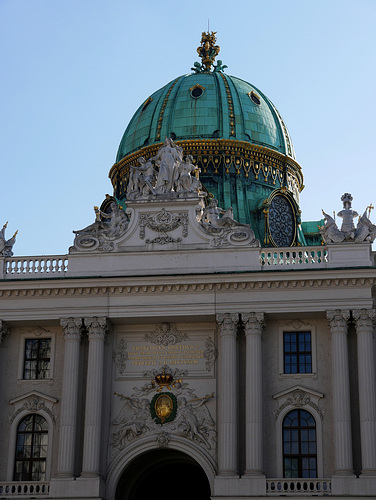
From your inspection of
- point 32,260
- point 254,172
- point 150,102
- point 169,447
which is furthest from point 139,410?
point 150,102

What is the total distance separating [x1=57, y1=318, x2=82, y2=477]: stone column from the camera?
35.3 m

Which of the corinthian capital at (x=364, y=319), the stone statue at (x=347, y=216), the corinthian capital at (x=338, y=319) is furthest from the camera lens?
the stone statue at (x=347, y=216)

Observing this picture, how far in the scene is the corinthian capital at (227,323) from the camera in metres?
36.2

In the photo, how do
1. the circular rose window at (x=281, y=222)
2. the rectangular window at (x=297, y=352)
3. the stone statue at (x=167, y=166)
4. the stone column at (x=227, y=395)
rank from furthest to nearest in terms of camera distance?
the circular rose window at (x=281, y=222)
the stone statue at (x=167, y=166)
the rectangular window at (x=297, y=352)
the stone column at (x=227, y=395)

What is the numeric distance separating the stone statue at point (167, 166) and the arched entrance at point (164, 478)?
9.48 metres

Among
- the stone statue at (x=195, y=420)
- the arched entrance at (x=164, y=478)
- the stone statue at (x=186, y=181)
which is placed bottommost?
the arched entrance at (x=164, y=478)

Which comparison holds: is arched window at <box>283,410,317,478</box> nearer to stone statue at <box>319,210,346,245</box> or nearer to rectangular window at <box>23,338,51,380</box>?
Answer: stone statue at <box>319,210,346,245</box>

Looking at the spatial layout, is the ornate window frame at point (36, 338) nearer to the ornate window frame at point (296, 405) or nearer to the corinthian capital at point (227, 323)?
the corinthian capital at point (227, 323)

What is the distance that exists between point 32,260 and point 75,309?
276cm

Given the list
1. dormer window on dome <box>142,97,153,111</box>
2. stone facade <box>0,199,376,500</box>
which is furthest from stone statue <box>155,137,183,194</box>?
dormer window on dome <box>142,97,153,111</box>

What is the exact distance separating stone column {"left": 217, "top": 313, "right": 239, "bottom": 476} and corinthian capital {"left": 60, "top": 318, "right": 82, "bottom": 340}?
194 inches

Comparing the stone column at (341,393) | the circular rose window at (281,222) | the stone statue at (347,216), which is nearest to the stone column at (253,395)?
the stone column at (341,393)

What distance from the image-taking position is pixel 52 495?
115 feet

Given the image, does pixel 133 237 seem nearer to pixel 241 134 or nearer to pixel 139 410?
pixel 139 410
